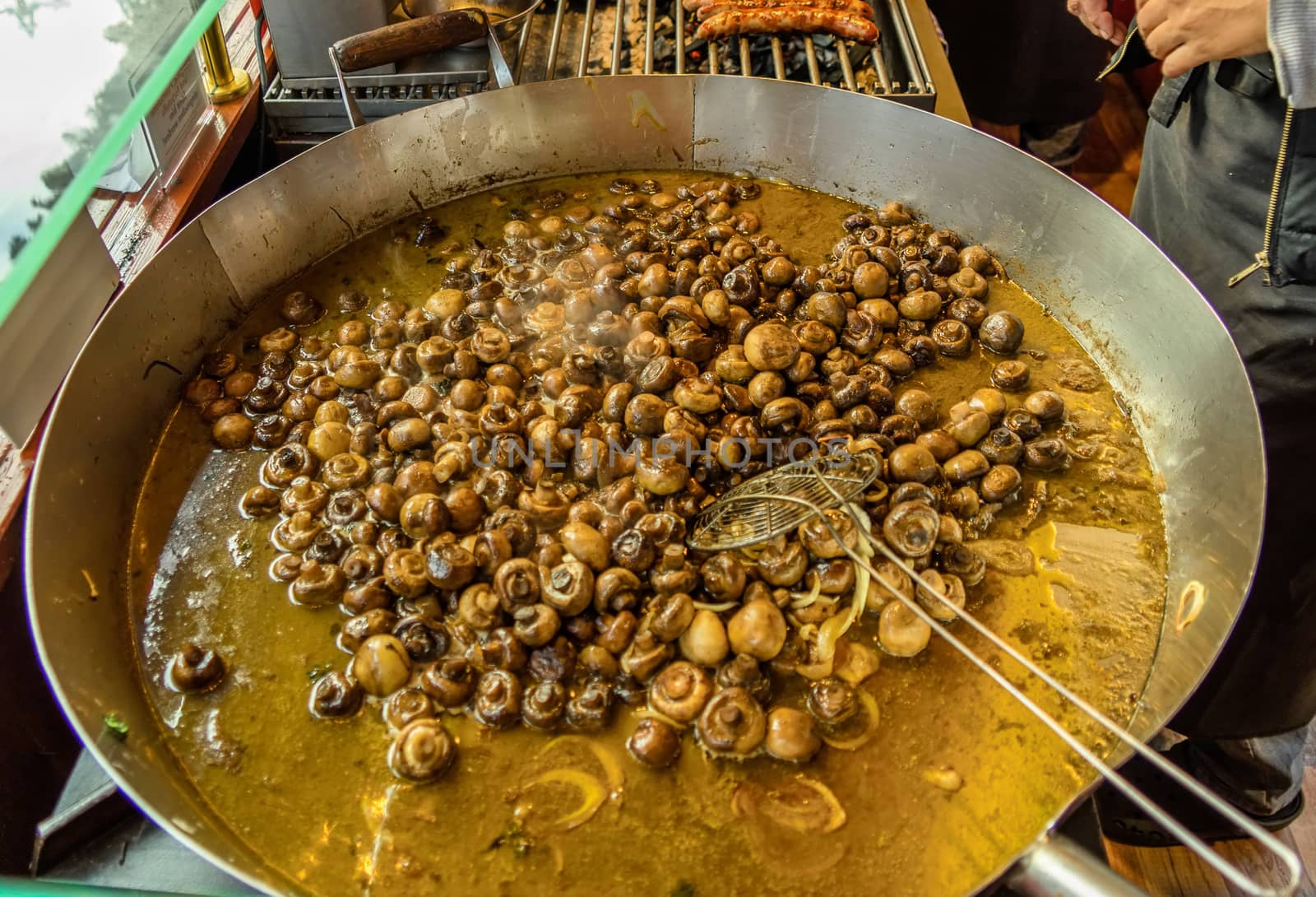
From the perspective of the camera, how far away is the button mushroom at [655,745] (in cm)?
178

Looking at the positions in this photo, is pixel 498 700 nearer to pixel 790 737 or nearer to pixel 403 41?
pixel 790 737

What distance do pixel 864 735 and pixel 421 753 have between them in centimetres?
93

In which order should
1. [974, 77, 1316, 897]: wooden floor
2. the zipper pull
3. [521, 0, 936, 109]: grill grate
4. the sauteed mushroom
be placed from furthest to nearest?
[521, 0, 936, 109]: grill grate
[974, 77, 1316, 897]: wooden floor
the zipper pull
the sauteed mushroom

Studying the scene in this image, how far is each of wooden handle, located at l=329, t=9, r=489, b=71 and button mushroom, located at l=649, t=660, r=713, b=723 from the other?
7.01 feet

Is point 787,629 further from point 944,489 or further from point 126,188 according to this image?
point 126,188

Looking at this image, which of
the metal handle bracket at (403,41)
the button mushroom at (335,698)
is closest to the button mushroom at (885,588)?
the button mushroom at (335,698)

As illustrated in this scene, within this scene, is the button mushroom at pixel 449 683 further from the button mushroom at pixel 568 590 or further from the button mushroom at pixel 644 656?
the button mushroom at pixel 644 656

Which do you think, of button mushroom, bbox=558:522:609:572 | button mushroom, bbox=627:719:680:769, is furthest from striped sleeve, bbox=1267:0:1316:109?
button mushroom, bbox=627:719:680:769

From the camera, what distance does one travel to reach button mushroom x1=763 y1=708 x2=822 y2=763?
180 cm

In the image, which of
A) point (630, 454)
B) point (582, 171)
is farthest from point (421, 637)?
point (582, 171)

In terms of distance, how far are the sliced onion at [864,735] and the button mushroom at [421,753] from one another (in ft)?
2.59

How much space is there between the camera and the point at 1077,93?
4.87m

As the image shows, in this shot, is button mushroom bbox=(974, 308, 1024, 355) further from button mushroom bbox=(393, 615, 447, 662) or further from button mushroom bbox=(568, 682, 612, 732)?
button mushroom bbox=(393, 615, 447, 662)

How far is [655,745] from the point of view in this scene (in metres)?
1.78
